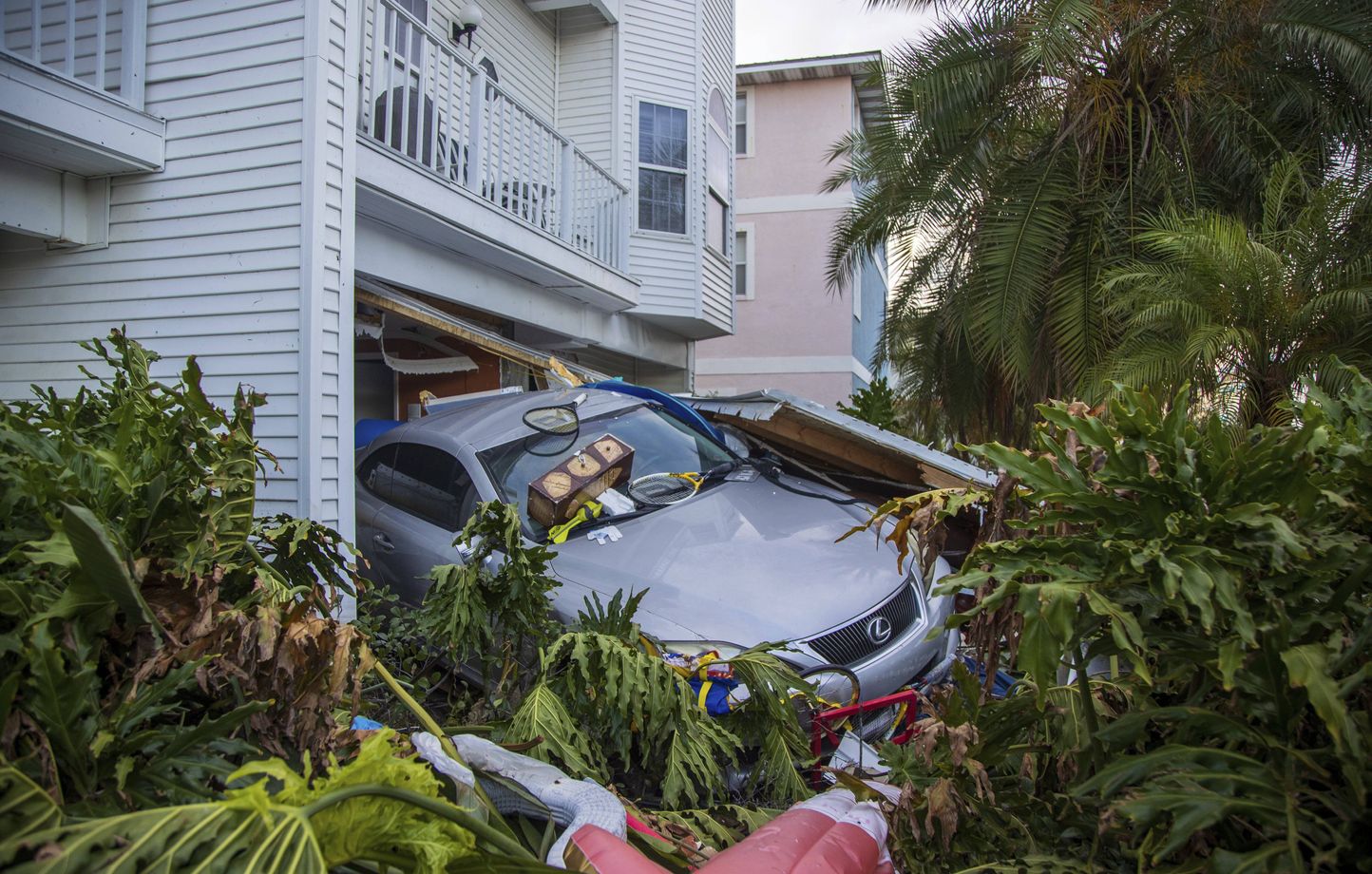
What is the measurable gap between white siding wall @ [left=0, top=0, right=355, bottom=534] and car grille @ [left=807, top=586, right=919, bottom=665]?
2916 mm

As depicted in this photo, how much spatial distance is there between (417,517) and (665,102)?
7.78 meters

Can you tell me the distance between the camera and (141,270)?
5.23m

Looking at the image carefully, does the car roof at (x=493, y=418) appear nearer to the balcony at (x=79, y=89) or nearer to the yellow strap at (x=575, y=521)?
the yellow strap at (x=575, y=521)

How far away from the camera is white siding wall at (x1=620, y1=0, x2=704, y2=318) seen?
1070 cm

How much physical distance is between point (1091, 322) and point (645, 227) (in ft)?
18.3

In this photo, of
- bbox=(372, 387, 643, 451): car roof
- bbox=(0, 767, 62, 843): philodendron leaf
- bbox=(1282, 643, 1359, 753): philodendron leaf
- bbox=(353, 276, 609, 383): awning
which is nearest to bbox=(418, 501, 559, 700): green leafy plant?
bbox=(0, 767, 62, 843): philodendron leaf

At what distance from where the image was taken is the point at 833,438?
21.1 feet

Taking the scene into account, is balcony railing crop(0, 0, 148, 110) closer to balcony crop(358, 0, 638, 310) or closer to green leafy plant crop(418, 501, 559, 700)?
balcony crop(358, 0, 638, 310)

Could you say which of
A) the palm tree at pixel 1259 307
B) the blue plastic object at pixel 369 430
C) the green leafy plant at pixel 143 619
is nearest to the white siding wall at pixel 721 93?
the blue plastic object at pixel 369 430

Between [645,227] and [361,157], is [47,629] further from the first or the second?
[645,227]

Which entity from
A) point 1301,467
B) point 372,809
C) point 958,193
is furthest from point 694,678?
point 958,193

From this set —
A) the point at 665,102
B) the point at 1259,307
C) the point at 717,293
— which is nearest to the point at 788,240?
the point at 717,293

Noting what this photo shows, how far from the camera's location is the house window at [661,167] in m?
11.0

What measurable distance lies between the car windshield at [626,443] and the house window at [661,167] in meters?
5.78
